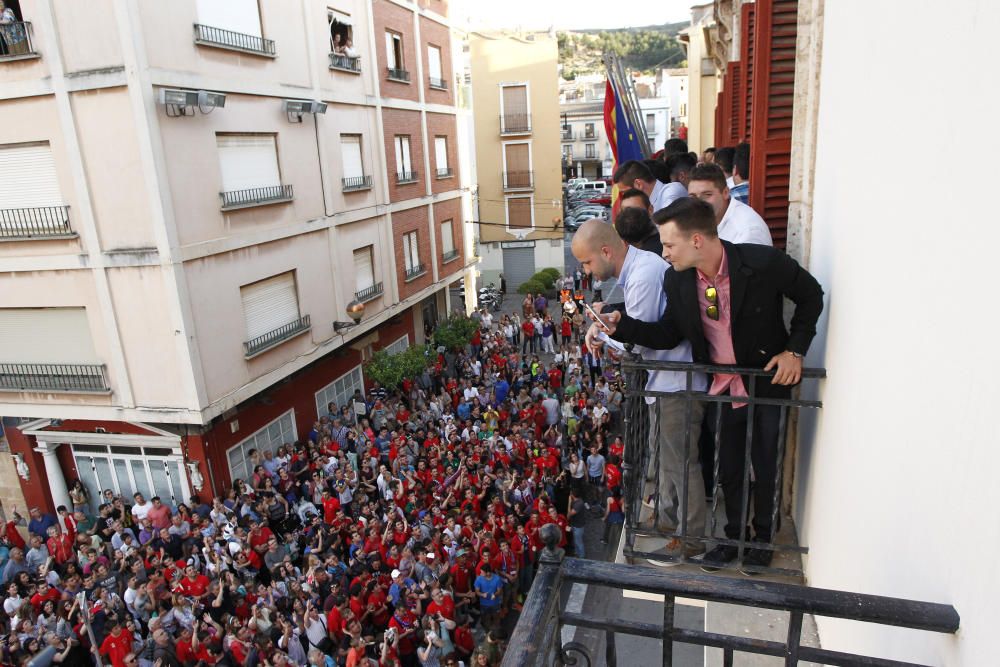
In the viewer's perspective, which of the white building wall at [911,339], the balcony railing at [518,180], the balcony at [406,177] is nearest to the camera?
the white building wall at [911,339]

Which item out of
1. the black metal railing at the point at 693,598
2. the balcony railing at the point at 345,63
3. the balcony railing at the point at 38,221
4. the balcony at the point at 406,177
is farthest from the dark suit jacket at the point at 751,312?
the balcony at the point at 406,177

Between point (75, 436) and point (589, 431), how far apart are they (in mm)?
9483

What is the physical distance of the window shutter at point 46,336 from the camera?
11711 mm

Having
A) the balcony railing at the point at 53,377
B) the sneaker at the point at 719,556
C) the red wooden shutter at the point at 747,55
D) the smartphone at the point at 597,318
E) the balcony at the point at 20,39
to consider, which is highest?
the balcony at the point at 20,39

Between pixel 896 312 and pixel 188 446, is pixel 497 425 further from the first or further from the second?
pixel 896 312

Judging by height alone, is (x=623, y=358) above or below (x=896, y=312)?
below

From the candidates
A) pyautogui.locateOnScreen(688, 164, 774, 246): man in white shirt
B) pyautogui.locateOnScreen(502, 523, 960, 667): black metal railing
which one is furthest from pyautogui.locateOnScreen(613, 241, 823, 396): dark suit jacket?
pyautogui.locateOnScreen(502, 523, 960, 667): black metal railing

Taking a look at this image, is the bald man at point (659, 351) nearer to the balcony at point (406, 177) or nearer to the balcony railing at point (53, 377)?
the balcony railing at point (53, 377)

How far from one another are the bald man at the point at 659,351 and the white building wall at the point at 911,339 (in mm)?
703

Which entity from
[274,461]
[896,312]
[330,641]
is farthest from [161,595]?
[896,312]

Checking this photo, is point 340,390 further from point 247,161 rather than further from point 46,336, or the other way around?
point 46,336

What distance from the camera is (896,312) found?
211cm

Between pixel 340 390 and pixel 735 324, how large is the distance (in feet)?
47.5

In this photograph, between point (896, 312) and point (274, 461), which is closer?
point (896, 312)
